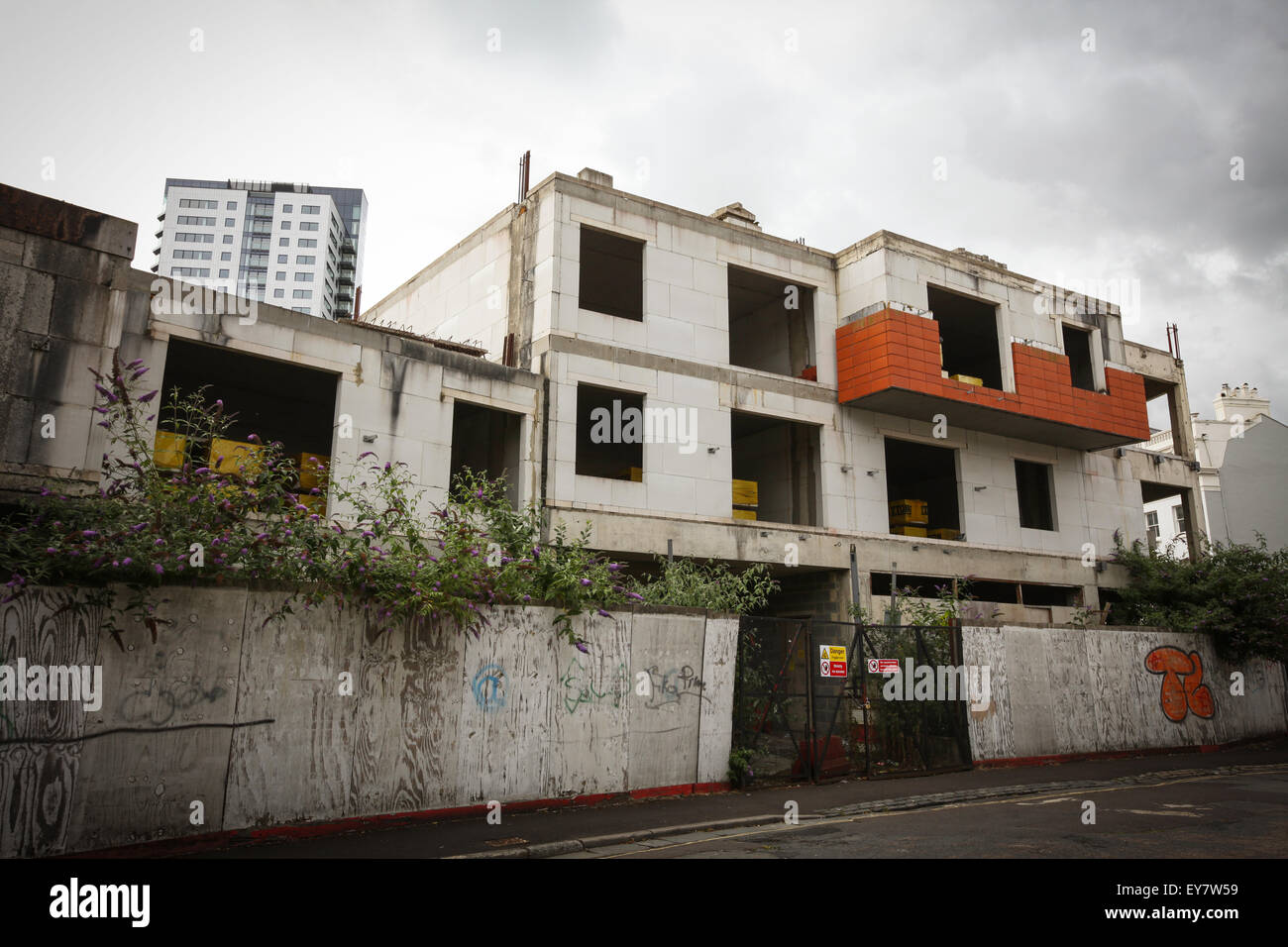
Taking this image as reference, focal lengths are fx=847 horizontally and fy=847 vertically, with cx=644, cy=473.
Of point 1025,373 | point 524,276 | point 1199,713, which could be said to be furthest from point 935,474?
point 524,276

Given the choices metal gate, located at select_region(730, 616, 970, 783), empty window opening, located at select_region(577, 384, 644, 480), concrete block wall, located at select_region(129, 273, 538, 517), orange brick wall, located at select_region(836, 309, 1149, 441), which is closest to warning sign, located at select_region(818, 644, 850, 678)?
metal gate, located at select_region(730, 616, 970, 783)

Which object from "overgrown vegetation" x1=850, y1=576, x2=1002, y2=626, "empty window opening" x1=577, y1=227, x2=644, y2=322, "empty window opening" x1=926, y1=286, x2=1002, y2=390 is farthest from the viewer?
"empty window opening" x1=926, y1=286, x2=1002, y2=390

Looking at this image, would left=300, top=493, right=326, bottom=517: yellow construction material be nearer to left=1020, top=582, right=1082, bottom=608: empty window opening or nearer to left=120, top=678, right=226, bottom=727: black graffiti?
left=120, top=678, right=226, bottom=727: black graffiti

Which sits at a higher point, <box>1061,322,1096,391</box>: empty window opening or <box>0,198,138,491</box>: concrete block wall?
<box>1061,322,1096,391</box>: empty window opening

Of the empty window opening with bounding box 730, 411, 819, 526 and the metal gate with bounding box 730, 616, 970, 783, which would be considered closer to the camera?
the metal gate with bounding box 730, 616, 970, 783

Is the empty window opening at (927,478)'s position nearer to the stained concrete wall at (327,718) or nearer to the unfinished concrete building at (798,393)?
the unfinished concrete building at (798,393)

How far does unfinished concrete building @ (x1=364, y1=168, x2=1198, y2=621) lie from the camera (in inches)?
747

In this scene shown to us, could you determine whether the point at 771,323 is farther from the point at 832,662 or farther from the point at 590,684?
the point at 590,684

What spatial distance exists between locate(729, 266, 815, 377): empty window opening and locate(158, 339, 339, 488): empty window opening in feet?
36.2

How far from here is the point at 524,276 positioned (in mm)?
19406

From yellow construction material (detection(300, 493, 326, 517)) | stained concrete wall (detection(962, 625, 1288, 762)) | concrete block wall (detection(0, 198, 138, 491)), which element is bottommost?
stained concrete wall (detection(962, 625, 1288, 762))

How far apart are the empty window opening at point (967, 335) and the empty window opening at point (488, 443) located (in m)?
12.1

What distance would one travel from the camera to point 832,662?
13.0 m

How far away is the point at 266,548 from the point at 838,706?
8.63 meters
